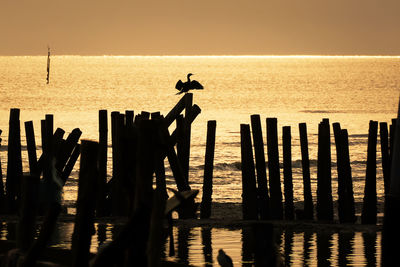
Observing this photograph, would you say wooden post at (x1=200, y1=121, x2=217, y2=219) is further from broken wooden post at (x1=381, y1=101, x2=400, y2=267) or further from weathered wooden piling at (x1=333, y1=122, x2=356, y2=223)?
broken wooden post at (x1=381, y1=101, x2=400, y2=267)

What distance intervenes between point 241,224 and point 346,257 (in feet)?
7.96

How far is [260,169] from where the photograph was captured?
13641 mm

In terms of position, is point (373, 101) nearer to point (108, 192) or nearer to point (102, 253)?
point (108, 192)

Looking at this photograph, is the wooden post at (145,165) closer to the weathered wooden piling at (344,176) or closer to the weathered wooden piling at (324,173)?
the weathered wooden piling at (324,173)

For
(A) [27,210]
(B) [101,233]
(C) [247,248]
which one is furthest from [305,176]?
(A) [27,210]

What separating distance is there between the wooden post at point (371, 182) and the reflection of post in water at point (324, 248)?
1081 millimetres

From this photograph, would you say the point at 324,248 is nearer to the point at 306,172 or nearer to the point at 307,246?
the point at 307,246

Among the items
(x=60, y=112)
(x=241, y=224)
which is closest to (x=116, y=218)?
(x=241, y=224)

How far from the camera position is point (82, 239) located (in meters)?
7.81

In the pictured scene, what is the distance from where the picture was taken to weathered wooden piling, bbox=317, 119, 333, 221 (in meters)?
13.4

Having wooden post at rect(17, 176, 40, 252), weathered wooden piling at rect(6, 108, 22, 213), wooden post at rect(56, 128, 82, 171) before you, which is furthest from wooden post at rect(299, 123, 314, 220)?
wooden post at rect(17, 176, 40, 252)

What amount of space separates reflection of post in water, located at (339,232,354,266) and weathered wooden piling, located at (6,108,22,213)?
196 inches

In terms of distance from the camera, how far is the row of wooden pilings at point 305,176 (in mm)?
13617

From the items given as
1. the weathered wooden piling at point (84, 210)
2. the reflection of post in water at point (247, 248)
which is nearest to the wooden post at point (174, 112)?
the reflection of post in water at point (247, 248)
